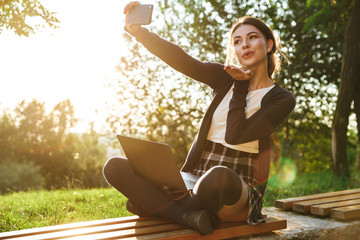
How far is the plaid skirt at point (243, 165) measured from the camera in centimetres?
226

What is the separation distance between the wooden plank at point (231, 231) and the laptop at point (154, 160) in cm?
28

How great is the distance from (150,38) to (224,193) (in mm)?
1172

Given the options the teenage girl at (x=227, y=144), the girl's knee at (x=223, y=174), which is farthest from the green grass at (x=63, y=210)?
the girl's knee at (x=223, y=174)

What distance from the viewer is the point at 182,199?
2.24 meters

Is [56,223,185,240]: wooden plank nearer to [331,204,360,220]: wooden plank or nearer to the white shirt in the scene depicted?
the white shirt

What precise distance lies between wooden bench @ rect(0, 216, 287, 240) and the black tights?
106mm

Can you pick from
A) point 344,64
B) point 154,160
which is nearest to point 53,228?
point 154,160

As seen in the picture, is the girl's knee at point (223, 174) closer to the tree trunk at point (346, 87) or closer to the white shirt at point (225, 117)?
the white shirt at point (225, 117)

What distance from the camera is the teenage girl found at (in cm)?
210

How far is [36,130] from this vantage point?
22766mm

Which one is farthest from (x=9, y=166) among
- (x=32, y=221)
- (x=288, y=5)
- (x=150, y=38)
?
(x=150, y=38)

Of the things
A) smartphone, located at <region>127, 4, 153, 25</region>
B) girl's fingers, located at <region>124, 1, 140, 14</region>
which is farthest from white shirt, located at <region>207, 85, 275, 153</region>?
girl's fingers, located at <region>124, 1, 140, 14</region>

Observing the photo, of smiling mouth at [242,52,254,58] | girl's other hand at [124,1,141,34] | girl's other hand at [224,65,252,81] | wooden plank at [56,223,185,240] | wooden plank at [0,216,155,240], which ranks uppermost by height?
girl's other hand at [124,1,141,34]

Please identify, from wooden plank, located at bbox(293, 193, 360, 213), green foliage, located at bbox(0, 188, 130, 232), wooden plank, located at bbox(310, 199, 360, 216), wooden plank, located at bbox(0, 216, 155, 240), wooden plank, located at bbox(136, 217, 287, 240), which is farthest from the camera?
green foliage, located at bbox(0, 188, 130, 232)
